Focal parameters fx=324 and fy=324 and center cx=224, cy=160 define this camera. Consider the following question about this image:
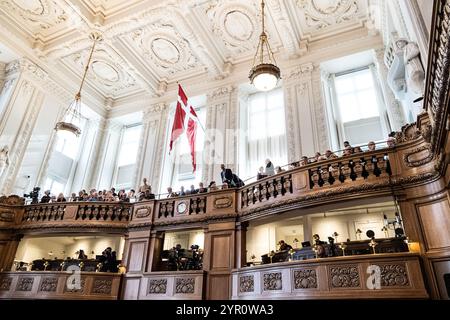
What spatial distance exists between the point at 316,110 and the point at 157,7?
6.14 meters

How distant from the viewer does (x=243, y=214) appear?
675 cm

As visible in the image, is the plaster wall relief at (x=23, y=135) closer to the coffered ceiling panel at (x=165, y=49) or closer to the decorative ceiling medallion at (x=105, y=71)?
the decorative ceiling medallion at (x=105, y=71)

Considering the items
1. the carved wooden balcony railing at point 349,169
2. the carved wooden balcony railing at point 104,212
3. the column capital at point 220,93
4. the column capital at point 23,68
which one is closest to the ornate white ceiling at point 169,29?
the column capital at point 23,68

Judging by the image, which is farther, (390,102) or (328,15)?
(328,15)

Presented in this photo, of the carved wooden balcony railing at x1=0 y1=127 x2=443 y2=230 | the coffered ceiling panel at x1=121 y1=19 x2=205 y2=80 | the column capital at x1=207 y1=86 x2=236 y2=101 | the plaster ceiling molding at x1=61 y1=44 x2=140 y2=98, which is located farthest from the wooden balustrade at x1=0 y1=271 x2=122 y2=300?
the coffered ceiling panel at x1=121 y1=19 x2=205 y2=80

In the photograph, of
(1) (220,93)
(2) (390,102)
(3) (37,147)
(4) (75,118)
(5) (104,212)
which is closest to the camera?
(5) (104,212)

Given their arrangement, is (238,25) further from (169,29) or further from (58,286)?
(58,286)

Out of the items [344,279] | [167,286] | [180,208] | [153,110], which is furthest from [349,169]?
[153,110]

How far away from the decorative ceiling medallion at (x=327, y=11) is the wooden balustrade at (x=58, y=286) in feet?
32.5

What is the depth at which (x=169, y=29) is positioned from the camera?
11.8 metres

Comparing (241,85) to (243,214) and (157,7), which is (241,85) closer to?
(157,7)

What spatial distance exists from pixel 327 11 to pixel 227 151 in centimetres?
576

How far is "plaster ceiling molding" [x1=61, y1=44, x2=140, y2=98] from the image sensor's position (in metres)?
12.7
